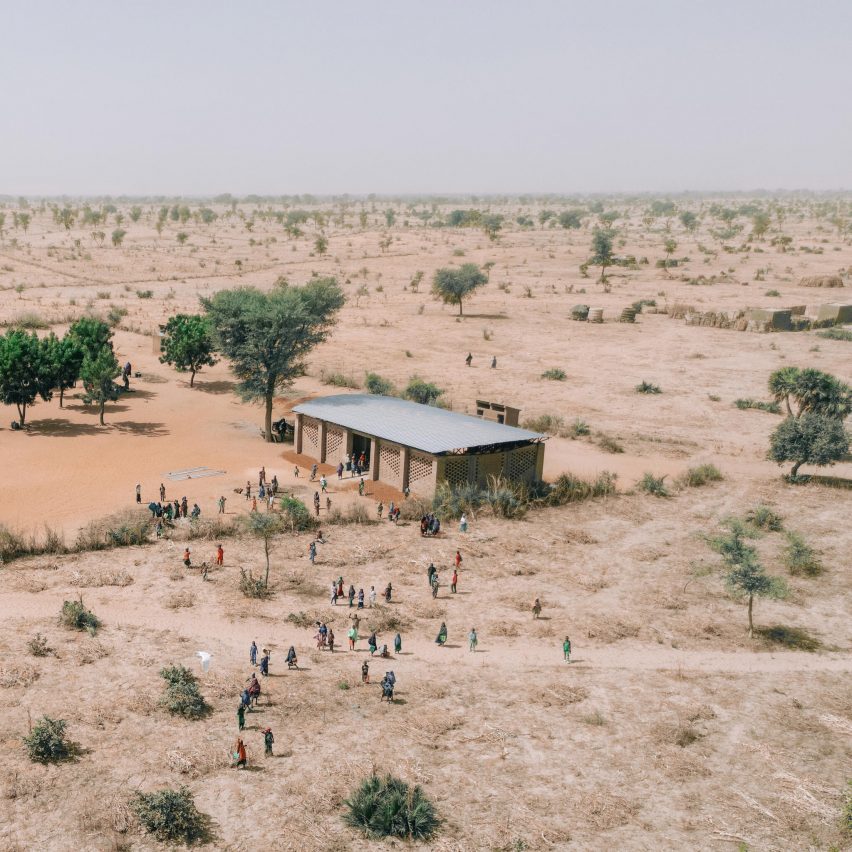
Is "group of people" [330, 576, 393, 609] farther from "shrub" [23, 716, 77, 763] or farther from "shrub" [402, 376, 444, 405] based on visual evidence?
"shrub" [402, 376, 444, 405]

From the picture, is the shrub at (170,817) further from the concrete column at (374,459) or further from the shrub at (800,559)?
the shrub at (800,559)

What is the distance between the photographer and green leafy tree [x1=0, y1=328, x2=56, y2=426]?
140ft

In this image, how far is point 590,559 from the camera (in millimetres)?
30953

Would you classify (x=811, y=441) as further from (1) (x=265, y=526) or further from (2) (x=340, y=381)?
(2) (x=340, y=381)

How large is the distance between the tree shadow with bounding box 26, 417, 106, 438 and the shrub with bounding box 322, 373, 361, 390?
15.9 metres

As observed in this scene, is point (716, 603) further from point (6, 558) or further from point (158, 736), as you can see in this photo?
point (6, 558)

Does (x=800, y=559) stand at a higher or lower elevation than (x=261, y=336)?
lower

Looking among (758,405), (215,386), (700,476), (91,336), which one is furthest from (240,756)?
(758,405)

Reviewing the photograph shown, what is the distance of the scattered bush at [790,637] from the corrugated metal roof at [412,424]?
13782 millimetres

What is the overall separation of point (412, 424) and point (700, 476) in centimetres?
1406

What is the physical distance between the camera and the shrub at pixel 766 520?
34.3 metres

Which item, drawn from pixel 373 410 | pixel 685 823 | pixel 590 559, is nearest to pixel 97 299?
pixel 373 410

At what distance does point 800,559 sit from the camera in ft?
99.8

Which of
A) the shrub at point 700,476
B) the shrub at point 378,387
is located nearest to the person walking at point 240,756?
the shrub at point 700,476
